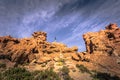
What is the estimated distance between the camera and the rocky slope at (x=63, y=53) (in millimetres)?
38719

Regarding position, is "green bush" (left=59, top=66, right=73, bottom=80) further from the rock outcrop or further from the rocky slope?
the rock outcrop

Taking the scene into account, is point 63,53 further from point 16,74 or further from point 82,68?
point 16,74

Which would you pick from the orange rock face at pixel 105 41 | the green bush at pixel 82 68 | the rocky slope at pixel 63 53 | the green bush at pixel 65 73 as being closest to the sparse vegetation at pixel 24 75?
the green bush at pixel 65 73

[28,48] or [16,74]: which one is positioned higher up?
[28,48]

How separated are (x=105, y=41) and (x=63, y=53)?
43.7 feet

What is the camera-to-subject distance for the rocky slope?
3872cm

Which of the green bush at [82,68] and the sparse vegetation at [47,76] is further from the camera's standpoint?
the green bush at [82,68]

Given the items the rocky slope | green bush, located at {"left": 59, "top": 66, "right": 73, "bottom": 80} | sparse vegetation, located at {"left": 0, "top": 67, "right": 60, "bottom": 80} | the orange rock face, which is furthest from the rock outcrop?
green bush, located at {"left": 59, "top": 66, "right": 73, "bottom": 80}

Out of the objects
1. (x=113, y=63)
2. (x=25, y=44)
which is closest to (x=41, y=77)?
(x=25, y=44)

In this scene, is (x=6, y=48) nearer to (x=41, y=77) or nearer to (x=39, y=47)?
(x=39, y=47)

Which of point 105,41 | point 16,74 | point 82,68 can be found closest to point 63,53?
point 82,68

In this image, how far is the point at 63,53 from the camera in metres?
47.2

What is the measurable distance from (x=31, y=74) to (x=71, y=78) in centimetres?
903

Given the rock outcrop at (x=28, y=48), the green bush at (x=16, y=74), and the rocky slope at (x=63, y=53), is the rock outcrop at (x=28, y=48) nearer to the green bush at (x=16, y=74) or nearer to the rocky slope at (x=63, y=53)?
the rocky slope at (x=63, y=53)
